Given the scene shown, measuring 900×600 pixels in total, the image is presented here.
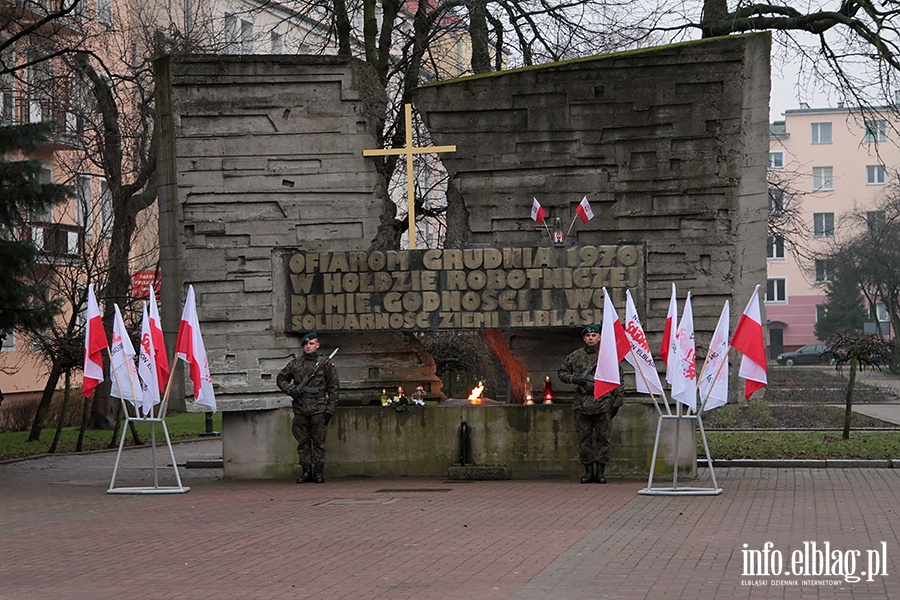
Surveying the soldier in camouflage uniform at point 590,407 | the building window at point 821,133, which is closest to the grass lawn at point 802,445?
the soldier in camouflage uniform at point 590,407

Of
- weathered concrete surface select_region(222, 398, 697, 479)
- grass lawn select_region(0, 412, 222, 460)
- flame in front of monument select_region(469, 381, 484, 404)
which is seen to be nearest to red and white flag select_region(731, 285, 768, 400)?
weathered concrete surface select_region(222, 398, 697, 479)

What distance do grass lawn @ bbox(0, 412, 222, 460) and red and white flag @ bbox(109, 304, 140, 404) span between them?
8.00m

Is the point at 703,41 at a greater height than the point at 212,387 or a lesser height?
greater

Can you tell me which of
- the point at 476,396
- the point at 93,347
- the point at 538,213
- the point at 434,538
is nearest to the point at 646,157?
the point at 538,213

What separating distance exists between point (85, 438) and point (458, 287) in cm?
1495

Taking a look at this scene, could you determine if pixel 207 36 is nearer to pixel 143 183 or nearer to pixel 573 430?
pixel 143 183

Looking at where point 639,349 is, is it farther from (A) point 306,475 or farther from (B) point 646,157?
(A) point 306,475

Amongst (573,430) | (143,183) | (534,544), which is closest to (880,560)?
(534,544)

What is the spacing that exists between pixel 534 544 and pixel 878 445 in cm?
1264

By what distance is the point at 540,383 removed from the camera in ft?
60.8

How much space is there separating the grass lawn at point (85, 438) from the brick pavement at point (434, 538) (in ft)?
27.3

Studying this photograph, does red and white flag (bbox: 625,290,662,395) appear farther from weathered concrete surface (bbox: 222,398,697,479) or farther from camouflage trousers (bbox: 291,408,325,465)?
camouflage trousers (bbox: 291,408,325,465)

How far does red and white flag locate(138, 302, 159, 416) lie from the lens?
55.5 feet

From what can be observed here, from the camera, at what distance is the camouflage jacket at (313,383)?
17.5 metres
